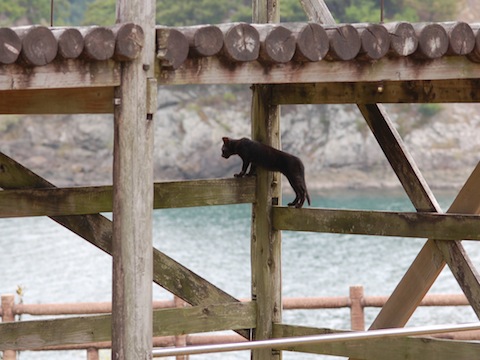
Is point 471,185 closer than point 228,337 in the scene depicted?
Yes

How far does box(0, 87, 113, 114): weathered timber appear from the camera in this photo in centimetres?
396

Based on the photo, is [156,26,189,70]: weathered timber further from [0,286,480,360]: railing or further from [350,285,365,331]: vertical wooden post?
[350,285,365,331]: vertical wooden post

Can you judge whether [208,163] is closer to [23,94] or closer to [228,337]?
[228,337]

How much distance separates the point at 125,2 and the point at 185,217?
29.2 meters

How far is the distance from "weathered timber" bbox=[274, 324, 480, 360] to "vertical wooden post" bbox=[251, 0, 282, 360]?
11.3 inches

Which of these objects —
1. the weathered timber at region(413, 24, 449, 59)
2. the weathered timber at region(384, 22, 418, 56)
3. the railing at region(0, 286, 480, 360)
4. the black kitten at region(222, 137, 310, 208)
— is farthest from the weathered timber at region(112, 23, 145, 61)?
the railing at region(0, 286, 480, 360)

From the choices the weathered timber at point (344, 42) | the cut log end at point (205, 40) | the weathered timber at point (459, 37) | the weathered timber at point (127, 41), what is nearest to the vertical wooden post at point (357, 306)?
the weathered timber at point (459, 37)

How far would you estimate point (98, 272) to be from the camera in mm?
21953

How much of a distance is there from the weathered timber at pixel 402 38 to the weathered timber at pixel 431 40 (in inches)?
1.0

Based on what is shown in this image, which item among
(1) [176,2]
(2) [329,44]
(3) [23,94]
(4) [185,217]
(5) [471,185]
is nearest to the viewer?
(2) [329,44]

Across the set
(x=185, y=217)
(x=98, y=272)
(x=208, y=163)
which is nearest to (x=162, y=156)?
(x=208, y=163)

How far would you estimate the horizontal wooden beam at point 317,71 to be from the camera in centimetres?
376

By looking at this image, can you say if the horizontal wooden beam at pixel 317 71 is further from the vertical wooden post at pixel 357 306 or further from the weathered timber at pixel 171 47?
the vertical wooden post at pixel 357 306

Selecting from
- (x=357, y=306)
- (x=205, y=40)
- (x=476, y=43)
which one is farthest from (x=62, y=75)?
(x=357, y=306)
